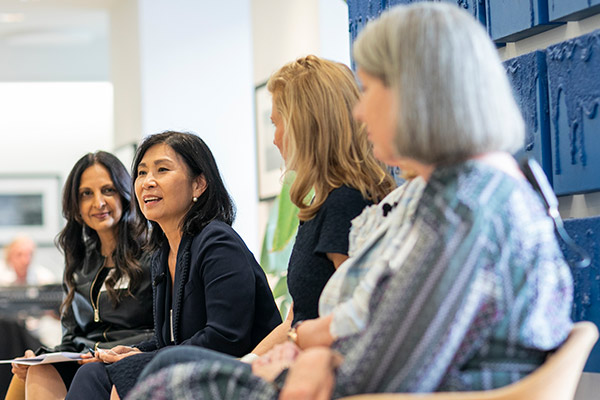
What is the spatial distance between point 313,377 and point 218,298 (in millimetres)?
1153

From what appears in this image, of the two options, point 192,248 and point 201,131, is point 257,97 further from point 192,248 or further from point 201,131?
point 192,248

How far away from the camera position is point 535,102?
81.9 inches

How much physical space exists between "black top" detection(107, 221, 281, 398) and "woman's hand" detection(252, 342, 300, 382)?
72 cm

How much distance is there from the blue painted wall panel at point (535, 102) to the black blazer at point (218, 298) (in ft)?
2.93

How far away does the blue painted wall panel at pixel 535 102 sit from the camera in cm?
206

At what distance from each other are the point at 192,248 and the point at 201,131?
373cm

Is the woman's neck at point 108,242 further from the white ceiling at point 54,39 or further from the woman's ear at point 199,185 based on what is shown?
the white ceiling at point 54,39

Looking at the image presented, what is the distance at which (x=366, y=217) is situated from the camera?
72.4 inches

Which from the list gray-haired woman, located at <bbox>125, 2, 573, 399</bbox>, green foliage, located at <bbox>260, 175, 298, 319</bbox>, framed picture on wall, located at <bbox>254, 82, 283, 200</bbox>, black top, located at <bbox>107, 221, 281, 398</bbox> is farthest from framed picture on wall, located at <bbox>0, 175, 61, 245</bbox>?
gray-haired woman, located at <bbox>125, 2, 573, 399</bbox>

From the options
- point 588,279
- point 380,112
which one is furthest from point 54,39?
point 380,112

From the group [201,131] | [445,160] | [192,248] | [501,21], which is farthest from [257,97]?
[445,160]

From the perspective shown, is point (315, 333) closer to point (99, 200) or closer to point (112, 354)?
point (112, 354)

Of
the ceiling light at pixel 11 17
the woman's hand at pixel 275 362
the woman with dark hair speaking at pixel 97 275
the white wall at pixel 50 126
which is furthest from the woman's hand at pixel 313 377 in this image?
the white wall at pixel 50 126

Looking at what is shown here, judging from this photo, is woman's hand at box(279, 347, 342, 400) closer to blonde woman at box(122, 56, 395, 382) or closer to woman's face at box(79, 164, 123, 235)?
blonde woman at box(122, 56, 395, 382)
